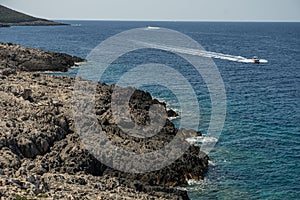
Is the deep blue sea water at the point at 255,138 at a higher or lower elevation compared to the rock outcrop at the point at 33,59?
lower

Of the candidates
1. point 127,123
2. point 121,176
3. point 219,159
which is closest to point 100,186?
point 121,176

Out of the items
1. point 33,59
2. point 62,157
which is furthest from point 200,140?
point 33,59

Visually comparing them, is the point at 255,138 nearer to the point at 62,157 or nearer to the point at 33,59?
the point at 62,157

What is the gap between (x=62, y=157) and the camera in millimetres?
31656

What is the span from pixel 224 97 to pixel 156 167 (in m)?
33.5

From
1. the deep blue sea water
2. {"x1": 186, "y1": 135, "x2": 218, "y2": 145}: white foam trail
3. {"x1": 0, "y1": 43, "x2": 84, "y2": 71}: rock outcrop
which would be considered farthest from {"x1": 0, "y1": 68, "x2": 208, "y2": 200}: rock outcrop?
{"x1": 0, "y1": 43, "x2": 84, "y2": 71}: rock outcrop

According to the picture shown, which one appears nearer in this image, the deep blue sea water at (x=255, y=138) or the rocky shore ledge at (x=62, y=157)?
the rocky shore ledge at (x=62, y=157)

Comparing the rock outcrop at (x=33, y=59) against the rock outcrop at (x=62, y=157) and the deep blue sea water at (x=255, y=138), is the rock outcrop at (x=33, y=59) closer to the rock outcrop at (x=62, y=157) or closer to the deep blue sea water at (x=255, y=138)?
the deep blue sea water at (x=255, y=138)

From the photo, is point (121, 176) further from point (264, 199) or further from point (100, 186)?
point (264, 199)

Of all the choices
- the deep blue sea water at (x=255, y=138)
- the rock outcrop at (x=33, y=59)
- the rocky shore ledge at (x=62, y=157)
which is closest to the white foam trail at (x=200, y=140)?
the deep blue sea water at (x=255, y=138)

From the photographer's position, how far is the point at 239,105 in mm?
60250

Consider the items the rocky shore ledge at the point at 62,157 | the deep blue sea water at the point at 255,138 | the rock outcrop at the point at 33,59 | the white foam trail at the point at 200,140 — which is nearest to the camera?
the rocky shore ledge at the point at 62,157

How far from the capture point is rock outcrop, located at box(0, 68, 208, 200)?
25.0 metres

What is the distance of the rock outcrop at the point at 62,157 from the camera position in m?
25.0
